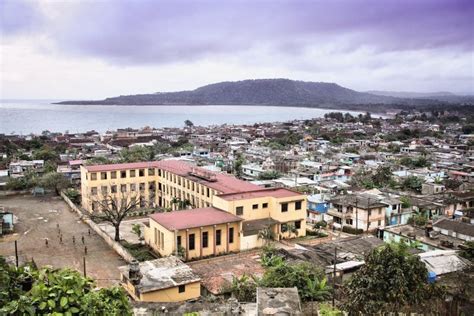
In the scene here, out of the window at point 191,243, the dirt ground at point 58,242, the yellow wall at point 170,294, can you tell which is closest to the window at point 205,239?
the window at point 191,243

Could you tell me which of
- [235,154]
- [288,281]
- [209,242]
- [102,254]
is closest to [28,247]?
[102,254]

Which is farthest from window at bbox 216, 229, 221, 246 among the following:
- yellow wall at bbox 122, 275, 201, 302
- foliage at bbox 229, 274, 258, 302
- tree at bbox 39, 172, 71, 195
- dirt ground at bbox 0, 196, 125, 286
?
tree at bbox 39, 172, 71, 195

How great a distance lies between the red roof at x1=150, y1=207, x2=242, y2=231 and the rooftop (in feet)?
13.6

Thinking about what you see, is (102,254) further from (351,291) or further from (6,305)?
(6,305)

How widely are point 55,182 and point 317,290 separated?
33.0 m

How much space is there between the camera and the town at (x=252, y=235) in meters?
12.9

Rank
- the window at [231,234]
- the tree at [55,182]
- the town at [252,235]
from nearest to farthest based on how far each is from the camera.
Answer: the town at [252,235], the window at [231,234], the tree at [55,182]

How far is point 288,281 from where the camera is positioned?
16500 millimetres

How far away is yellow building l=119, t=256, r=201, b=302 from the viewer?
17.3 metres

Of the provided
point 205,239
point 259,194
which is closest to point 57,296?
point 205,239

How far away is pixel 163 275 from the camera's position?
18.6 meters

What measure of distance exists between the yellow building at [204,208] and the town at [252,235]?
0.08m

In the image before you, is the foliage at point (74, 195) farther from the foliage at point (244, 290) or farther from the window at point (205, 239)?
the foliage at point (244, 290)

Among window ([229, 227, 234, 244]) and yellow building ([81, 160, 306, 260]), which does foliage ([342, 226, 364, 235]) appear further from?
window ([229, 227, 234, 244])
